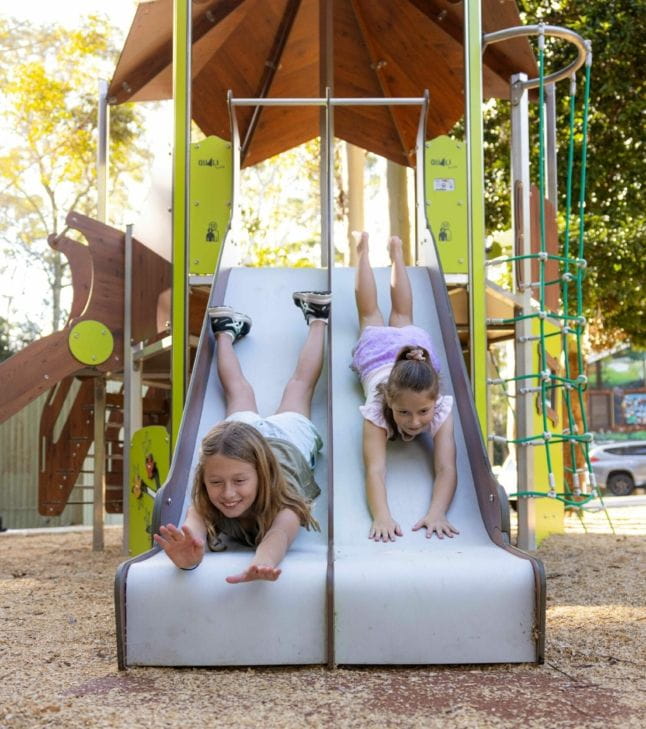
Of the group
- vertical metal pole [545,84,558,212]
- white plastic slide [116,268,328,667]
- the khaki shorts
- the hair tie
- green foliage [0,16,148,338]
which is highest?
green foliage [0,16,148,338]

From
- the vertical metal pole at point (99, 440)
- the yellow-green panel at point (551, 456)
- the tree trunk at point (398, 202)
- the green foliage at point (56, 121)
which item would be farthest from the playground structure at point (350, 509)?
the green foliage at point (56, 121)

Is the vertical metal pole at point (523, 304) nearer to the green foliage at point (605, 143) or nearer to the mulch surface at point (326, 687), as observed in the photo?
the mulch surface at point (326, 687)

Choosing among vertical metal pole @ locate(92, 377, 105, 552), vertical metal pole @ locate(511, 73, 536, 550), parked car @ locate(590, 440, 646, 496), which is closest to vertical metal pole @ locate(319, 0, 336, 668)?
vertical metal pole @ locate(511, 73, 536, 550)

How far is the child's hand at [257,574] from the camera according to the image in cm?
268

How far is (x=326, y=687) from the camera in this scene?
8.32 ft

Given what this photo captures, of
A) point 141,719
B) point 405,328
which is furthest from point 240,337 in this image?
point 141,719

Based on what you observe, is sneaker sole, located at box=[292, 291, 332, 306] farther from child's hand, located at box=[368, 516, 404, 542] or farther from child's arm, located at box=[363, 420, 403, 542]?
child's hand, located at box=[368, 516, 404, 542]

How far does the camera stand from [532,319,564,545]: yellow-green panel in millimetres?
6539

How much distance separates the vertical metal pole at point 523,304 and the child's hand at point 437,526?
2609 mm

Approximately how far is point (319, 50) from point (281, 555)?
20.4 feet

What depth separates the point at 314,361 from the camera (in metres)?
4.18

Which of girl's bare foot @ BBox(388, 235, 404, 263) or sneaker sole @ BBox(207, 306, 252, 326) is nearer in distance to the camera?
sneaker sole @ BBox(207, 306, 252, 326)

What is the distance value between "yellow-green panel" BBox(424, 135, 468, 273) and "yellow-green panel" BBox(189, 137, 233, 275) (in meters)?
1.15

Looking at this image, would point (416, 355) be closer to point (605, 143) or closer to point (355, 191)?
point (605, 143)
